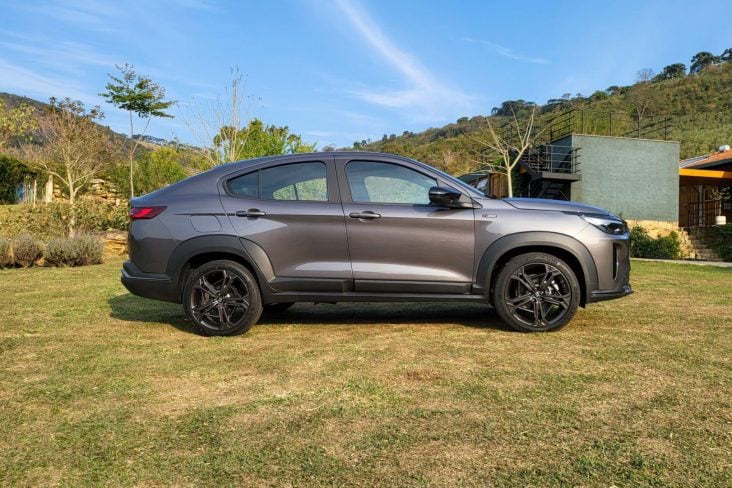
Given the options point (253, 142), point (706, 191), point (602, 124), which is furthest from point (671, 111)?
point (253, 142)

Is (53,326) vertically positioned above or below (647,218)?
below

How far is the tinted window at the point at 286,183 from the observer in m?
4.64

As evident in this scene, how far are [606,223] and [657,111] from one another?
5573cm

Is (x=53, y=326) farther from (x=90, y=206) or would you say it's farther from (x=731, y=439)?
(x=90, y=206)

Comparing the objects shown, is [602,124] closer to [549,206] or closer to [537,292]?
[549,206]

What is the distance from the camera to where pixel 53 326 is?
488cm

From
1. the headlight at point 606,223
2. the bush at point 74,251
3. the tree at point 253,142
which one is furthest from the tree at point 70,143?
the headlight at point 606,223

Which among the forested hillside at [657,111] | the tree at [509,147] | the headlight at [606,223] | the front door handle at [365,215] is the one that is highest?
the forested hillside at [657,111]

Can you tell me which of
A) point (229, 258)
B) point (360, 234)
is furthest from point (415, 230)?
point (229, 258)

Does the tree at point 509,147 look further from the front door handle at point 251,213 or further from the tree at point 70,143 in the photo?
the front door handle at point 251,213

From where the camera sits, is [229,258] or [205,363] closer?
[205,363]

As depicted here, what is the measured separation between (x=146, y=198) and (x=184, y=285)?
0.89 meters

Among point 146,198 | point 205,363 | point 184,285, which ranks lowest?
point 205,363

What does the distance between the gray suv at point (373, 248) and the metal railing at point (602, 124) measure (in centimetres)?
2137
